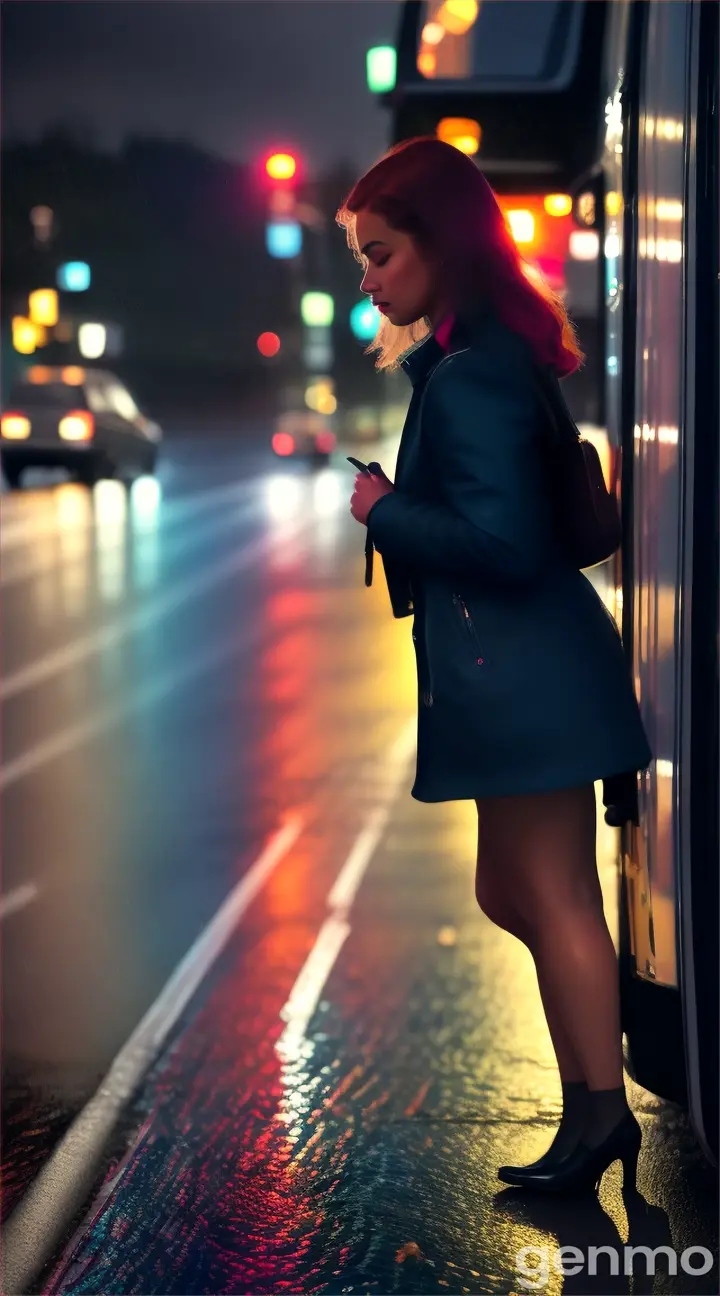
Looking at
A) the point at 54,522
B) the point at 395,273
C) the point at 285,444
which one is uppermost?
the point at 395,273

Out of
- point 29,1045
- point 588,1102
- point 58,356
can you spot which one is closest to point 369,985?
point 29,1045

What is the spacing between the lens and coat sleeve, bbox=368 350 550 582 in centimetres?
366

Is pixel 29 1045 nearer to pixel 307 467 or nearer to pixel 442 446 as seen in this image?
pixel 442 446

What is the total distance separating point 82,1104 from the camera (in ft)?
16.2

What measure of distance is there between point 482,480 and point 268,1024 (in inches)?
92.3

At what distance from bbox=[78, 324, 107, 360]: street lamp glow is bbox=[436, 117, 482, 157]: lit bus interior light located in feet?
132

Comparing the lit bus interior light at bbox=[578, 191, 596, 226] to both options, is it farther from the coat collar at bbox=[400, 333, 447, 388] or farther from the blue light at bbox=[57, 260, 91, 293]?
the blue light at bbox=[57, 260, 91, 293]

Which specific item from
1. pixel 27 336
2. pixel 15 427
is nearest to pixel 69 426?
pixel 15 427

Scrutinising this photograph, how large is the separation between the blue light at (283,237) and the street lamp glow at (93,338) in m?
22.7

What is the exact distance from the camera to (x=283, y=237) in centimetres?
2511

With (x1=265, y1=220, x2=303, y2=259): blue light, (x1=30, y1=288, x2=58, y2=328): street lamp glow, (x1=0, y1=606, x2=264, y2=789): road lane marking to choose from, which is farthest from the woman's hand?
(x1=30, y1=288, x2=58, y2=328): street lamp glow

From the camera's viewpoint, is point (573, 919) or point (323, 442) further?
point (323, 442)

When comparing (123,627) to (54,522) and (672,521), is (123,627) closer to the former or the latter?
(54,522)

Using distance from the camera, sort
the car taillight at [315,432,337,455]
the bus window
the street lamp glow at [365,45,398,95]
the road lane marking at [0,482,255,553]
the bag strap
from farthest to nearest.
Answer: the car taillight at [315,432,337,455] < the road lane marking at [0,482,255,553] < the street lamp glow at [365,45,398,95] < the bus window < the bag strap
